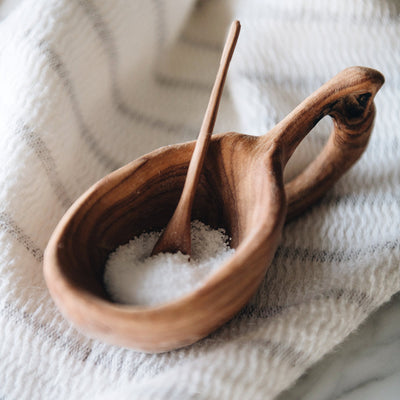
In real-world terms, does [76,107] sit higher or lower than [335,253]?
higher

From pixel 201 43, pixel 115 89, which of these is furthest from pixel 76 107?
pixel 201 43

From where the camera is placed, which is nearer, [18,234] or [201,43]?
[18,234]

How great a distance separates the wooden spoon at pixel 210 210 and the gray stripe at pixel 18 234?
0.06 m

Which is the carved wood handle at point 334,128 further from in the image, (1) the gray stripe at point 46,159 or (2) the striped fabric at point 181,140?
(1) the gray stripe at point 46,159

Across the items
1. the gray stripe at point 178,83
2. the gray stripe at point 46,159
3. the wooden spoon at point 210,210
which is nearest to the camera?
the wooden spoon at point 210,210

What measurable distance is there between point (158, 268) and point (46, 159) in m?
0.14

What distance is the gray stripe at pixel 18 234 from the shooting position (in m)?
0.34

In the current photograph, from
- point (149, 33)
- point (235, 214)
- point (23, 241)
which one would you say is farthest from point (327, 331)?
point (149, 33)

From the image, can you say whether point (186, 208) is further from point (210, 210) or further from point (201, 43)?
point (201, 43)

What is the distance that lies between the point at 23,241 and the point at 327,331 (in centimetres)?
21

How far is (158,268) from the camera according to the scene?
29 cm

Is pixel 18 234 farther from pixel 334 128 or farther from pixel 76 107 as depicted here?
pixel 334 128

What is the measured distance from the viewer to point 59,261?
0.87 feet

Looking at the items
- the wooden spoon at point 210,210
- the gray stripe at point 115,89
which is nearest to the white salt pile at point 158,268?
the wooden spoon at point 210,210
